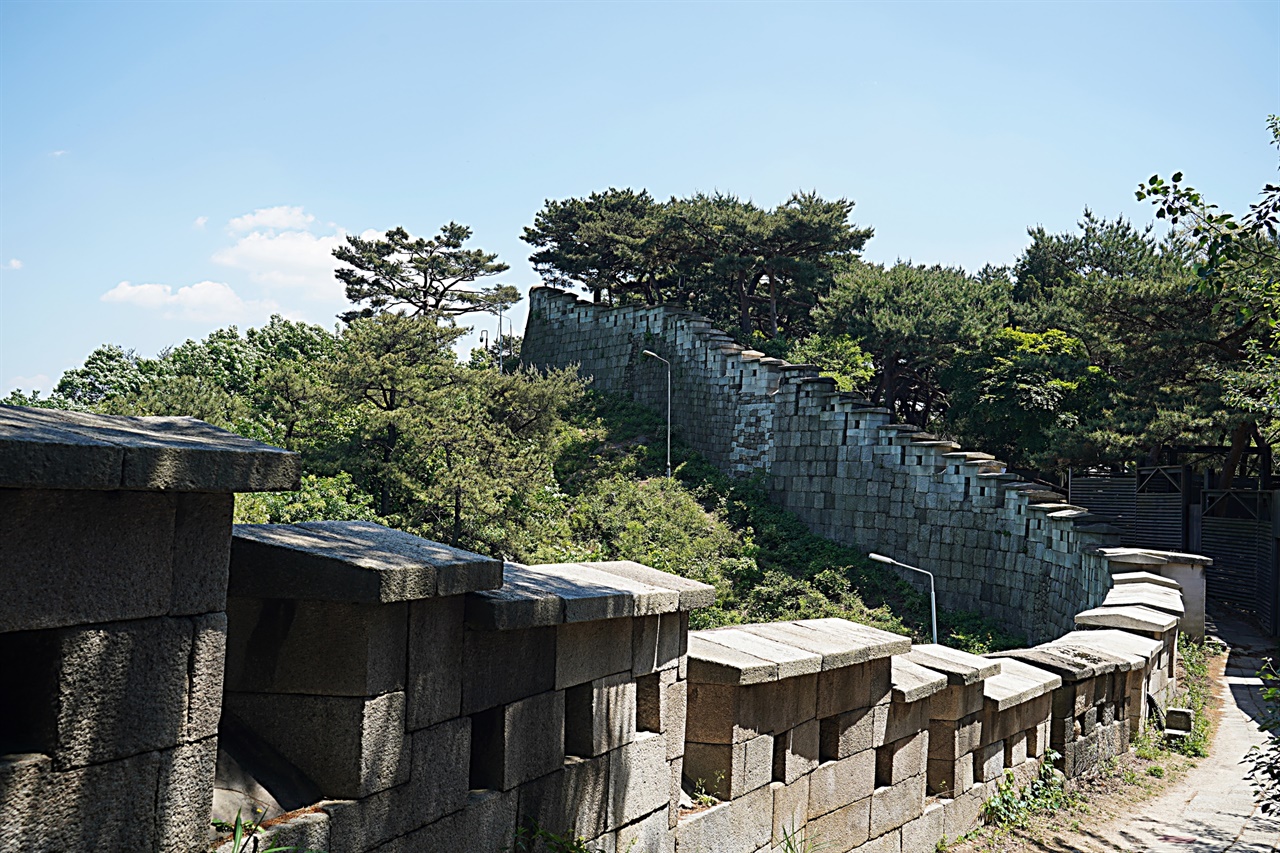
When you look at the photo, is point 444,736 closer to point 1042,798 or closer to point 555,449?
point 1042,798

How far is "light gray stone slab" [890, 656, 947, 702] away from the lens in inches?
239

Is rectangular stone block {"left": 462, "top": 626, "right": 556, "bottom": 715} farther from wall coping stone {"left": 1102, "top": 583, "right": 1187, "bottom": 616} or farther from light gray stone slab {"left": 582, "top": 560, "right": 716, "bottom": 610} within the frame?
wall coping stone {"left": 1102, "top": 583, "right": 1187, "bottom": 616}

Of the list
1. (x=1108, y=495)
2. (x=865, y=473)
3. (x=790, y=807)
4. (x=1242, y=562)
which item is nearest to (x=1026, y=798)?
(x=790, y=807)

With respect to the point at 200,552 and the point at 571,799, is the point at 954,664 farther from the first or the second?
the point at 200,552

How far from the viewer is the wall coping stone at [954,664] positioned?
21.4 ft

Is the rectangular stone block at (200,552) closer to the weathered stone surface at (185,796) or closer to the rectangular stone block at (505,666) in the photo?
the weathered stone surface at (185,796)

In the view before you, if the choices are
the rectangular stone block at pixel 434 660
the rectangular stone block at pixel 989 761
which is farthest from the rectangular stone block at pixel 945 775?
the rectangular stone block at pixel 434 660

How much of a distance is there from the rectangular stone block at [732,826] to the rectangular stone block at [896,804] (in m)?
1.09

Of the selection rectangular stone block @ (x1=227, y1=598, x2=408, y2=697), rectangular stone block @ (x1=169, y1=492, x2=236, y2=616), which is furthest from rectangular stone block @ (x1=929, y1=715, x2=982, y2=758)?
rectangular stone block @ (x1=169, y1=492, x2=236, y2=616)

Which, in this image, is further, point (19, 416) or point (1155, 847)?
point (1155, 847)

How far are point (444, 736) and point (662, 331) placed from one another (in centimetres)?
2472

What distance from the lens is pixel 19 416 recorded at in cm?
248

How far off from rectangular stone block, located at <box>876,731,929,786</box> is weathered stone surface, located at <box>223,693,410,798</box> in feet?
12.0

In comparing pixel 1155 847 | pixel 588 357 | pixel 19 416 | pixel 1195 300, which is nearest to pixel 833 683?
pixel 1155 847
